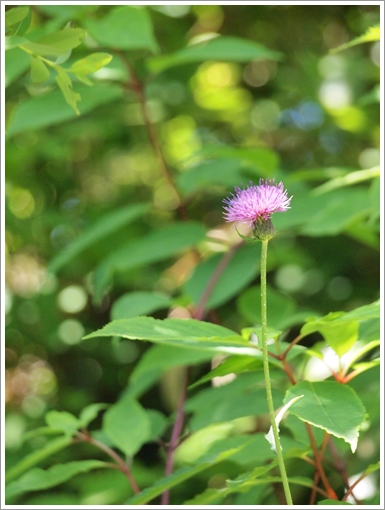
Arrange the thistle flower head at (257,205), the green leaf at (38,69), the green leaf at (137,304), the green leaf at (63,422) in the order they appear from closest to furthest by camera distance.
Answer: the thistle flower head at (257,205)
the green leaf at (38,69)
the green leaf at (63,422)
the green leaf at (137,304)

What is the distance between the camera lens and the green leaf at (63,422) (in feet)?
1.91

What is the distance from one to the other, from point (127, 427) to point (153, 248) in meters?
0.30

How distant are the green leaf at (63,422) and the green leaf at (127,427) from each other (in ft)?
0.18

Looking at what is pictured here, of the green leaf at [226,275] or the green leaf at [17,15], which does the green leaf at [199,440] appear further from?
the green leaf at [17,15]

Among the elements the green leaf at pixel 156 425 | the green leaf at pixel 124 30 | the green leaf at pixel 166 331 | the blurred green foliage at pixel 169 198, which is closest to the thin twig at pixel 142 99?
the blurred green foliage at pixel 169 198

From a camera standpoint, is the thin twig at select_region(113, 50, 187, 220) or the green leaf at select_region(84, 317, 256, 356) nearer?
the green leaf at select_region(84, 317, 256, 356)

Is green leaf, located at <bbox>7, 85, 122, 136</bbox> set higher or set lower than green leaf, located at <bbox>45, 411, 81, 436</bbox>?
higher

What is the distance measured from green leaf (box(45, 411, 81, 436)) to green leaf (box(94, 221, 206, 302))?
0.90 feet

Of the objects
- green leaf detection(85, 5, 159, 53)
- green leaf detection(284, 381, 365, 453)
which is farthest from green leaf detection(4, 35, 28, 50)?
Answer: green leaf detection(85, 5, 159, 53)

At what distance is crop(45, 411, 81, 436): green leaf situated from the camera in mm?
581

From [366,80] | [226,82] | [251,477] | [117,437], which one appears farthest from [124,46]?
[226,82]

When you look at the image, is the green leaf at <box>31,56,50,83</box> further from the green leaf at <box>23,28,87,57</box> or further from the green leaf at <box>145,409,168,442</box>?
the green leaf at <box>145,409,168,442</box>

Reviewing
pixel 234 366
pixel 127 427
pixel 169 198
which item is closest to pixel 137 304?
pixel 127 427

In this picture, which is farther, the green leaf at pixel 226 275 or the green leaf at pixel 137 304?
the green leaf at pixel 226 275
